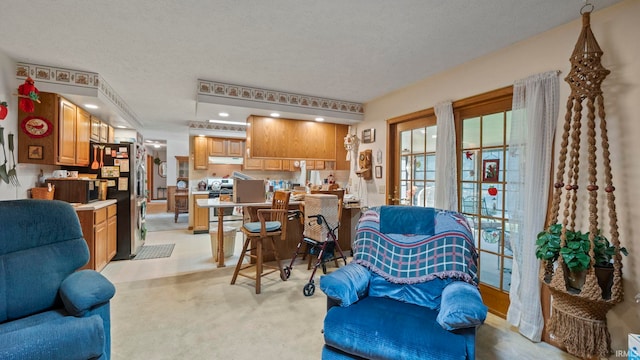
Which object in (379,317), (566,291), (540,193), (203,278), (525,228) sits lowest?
(203,278)

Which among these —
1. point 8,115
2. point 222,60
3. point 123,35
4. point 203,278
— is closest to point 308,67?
point 222,60

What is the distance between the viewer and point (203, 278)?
340cm

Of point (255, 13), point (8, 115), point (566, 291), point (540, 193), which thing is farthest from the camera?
point (8, 115)

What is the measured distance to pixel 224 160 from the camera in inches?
267

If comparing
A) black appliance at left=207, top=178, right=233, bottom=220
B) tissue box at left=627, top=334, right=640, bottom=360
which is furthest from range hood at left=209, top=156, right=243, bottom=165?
tissue box at left=627, top=334, right=640, bottom=360

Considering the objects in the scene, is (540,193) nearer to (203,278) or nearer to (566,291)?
(566,291)

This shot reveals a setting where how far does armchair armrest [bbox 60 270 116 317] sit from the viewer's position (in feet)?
5.07

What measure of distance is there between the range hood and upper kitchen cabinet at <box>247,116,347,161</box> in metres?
2.69

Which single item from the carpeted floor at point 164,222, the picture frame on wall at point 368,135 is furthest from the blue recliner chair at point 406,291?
the carpeted floor at point 164,222

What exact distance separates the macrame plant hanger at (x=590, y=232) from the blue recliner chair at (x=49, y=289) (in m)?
2.67

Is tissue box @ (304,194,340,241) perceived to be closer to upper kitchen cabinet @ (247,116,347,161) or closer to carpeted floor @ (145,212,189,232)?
upper kitchen cabinet @ (247,116,347,161)

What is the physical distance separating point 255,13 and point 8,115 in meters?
2.76

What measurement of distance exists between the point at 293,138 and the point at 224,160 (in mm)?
3012

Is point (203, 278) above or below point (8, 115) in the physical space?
below
